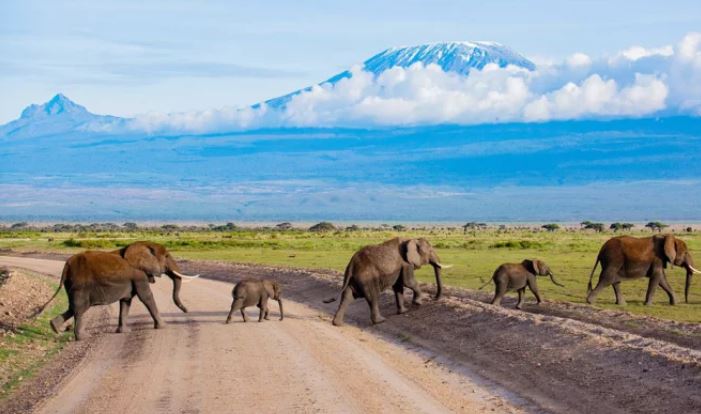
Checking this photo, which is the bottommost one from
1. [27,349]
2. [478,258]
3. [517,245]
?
[517,245]

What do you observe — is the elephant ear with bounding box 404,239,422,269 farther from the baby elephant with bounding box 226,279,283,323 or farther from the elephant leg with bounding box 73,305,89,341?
the elephant leg with bounding box 73,305,89,341

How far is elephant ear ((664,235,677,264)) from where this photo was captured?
29.3 m

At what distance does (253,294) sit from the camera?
26531 mm

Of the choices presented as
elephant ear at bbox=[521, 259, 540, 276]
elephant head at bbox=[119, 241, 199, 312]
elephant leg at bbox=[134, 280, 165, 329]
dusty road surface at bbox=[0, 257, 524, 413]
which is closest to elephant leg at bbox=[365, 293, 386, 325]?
dusty road surface at bbox=[0, 257, 524, 413]

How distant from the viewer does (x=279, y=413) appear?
1595 centimetres

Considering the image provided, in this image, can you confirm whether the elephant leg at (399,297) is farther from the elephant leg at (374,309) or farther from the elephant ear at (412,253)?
the elephant leg at (374,309)

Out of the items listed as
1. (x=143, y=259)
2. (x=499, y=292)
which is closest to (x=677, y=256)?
(x=499, y=292)

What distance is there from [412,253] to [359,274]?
162 cm

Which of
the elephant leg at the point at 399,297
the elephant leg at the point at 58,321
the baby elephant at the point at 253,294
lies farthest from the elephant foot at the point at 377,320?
the elephant leg at the point at 58,321

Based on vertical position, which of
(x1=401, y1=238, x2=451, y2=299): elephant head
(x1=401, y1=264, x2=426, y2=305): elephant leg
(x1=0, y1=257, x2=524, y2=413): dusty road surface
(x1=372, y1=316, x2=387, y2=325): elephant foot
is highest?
(x1=401, y1=238, x2=451, y2=299): elephant head

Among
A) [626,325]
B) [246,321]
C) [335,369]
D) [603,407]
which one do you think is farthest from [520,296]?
[603,407]

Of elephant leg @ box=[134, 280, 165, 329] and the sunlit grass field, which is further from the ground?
elephant leg @ box=[134, 280, 165, 329]

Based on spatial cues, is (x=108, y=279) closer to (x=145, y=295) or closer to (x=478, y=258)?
(x=145, y=295)

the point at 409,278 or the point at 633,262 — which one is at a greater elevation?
the point at 633,262
